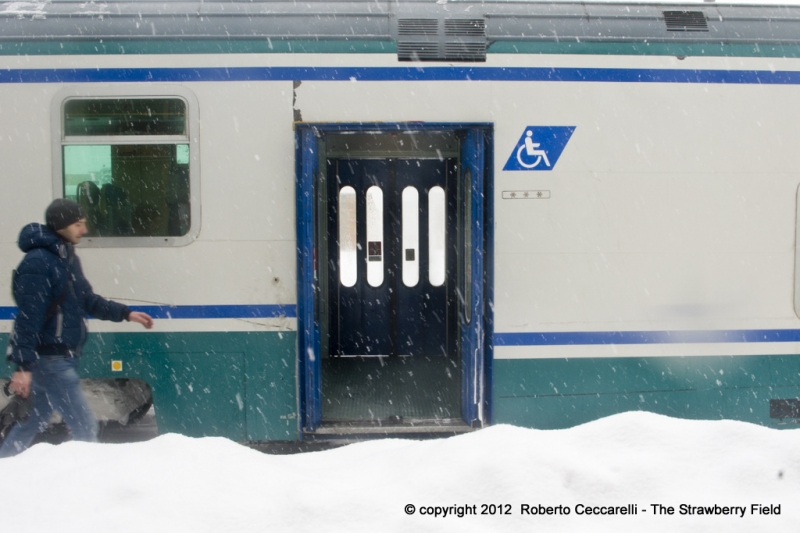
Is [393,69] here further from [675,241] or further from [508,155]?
[675,241]

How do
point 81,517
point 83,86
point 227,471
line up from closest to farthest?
point 81,517 < point 227,471 < point 83,86

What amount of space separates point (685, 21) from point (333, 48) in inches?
92.4

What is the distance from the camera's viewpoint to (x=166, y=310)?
13.5ft

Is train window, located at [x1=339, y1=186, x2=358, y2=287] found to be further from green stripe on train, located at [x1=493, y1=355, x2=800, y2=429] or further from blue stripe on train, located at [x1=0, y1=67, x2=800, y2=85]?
green stripe on train, located at [x1=493, y1=355, x2=800, y2=429]

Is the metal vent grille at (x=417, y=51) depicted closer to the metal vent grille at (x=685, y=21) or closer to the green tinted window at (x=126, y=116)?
the green tinted window at (x=126, y=116)

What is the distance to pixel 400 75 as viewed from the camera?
4.14 m

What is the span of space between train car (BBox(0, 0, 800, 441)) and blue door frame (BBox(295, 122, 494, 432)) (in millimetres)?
19

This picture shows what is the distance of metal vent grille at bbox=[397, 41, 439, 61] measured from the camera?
4.14 meters

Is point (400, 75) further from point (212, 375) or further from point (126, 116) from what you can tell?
point (212, 375)

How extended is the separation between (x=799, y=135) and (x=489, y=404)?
2.72 m

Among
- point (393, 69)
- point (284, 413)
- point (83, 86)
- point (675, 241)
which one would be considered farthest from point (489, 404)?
point (83, 86)

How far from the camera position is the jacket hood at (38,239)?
344cm

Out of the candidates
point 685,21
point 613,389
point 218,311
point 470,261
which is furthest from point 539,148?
point 218,311

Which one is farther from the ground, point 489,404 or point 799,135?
point 799,135
